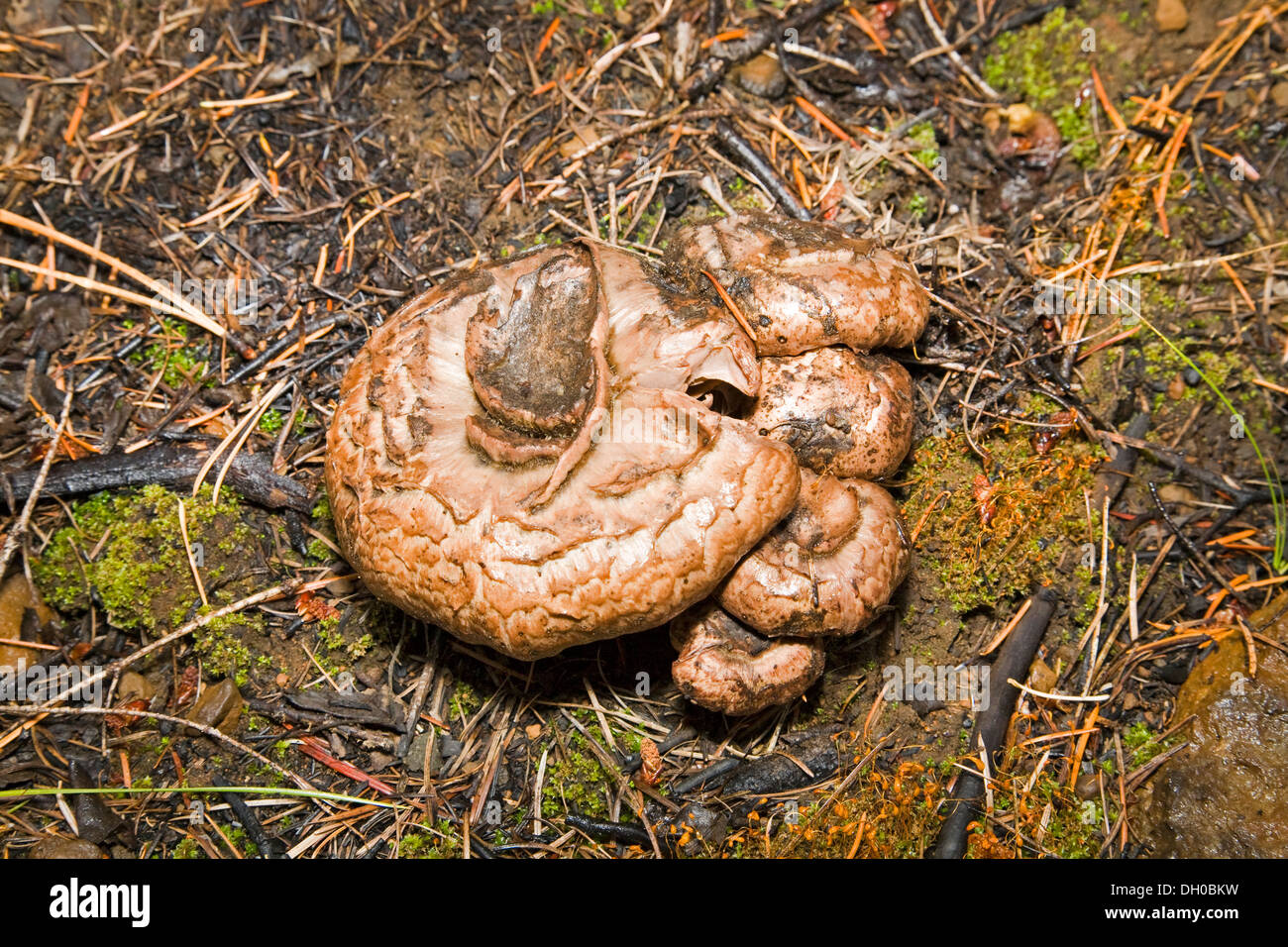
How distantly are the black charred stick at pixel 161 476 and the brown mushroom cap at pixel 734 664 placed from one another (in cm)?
220

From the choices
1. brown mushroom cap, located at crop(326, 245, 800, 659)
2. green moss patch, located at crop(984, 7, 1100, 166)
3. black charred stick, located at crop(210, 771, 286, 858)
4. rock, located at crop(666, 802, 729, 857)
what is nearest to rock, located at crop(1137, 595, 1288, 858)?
rock, located at crop(666, 802, 729, 857)

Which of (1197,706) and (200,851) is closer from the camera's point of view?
(200,851)

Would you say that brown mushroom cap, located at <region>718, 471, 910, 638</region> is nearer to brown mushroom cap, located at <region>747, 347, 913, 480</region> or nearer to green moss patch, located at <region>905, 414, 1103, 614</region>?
brown mushroom cap, located at <region>747, 347, 913, 480</region>

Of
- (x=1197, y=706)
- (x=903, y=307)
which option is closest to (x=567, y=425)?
(x=903, y=307)

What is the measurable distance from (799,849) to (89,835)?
332cm

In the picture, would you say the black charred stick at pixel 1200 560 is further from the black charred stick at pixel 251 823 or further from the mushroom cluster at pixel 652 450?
the black charred stick at pixel 251 823

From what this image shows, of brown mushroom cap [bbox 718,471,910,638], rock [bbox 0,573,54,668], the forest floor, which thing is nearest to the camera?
brown mushroom cap [bbox 718,471,910,638]

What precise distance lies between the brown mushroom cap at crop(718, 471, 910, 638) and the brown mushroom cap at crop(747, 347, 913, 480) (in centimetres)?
15

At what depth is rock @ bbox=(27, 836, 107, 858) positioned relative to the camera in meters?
3.90

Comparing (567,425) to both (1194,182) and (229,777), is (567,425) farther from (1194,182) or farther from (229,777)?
Answer: (1194,182)

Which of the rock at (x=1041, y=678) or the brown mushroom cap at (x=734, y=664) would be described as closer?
the brown mushroom cap at (x=734, y=664)

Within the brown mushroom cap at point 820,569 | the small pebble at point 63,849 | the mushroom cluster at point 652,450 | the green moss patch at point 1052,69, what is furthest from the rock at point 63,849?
the green moss patch at point 1052,69

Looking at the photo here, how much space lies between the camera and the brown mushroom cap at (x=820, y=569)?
140 inches
